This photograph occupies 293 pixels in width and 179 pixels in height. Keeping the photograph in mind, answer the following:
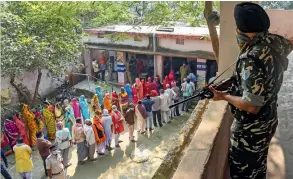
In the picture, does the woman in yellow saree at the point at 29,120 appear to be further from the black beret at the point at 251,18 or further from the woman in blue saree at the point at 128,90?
the black beret at the point at 251,18

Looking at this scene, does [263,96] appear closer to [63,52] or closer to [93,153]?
[93,153]

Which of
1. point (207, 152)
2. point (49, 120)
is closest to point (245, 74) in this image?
point (207, 152)

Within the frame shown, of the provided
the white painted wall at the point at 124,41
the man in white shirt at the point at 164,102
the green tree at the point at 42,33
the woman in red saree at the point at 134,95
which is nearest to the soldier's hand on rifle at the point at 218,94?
the green tree at the point at 42,33

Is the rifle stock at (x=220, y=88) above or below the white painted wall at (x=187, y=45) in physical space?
above

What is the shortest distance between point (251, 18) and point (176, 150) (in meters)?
1.11

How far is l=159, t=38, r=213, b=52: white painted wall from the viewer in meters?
12.2

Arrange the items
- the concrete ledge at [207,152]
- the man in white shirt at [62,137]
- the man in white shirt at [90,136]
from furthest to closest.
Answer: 1. the man in white shirt at [90,136]
2. the man in white shirt at [62,137]
3. the concrete ledge at [207,152]

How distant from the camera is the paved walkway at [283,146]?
103 inches

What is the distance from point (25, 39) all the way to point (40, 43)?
1.79 feet

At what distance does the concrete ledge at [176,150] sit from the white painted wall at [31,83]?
9317mm

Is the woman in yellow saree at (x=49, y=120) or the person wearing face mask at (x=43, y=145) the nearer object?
the person wearing face mask at (x=43, y=145)

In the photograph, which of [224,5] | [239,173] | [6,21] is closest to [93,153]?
[6,21]

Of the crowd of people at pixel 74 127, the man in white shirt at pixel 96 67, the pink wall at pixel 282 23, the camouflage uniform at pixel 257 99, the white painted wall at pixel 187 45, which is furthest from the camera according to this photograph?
the man in white shirt at pixel 96 67

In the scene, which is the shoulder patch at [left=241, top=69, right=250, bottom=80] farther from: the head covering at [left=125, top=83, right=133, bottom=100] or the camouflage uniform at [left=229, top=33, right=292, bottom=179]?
the head covering at [left=125, top=83, right=133, bottom=100]
